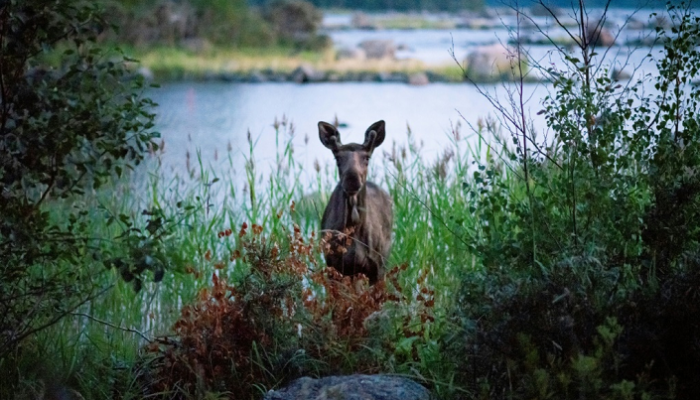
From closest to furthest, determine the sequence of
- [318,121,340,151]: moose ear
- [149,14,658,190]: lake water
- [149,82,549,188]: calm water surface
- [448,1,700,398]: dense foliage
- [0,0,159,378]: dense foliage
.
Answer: [448,1,700,398]: dense foliage
[0,0,159,378]: dense foliage
[318,121,340,151]: moose ear
[149,82,549,188]: calm water surface
[149,14,658,190]: lake water

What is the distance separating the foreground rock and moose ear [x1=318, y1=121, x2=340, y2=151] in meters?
1.20

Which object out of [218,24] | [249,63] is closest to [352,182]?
[249,63]

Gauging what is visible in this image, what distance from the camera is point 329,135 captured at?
4340mm

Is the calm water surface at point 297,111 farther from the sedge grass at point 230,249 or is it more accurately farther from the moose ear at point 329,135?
the moose ear at point 329,135

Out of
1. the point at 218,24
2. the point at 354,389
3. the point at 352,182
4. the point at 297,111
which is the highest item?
the point at 218,24

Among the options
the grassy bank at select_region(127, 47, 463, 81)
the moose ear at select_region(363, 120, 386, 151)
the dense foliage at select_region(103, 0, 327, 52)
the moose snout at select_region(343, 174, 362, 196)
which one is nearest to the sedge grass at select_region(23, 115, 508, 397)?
the moose snout at select_region(343, 174, 362, 196)

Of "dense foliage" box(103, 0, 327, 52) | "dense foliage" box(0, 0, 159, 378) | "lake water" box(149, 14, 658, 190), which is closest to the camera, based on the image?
"dense foliage" box(0, 0, 159, 378)

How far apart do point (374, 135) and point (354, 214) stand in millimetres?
348

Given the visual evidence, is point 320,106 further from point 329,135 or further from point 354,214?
point 354,214

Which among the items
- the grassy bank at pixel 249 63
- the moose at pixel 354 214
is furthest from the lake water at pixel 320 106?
the moose at pixel 354 214

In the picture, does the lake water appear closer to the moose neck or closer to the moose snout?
the moose neck

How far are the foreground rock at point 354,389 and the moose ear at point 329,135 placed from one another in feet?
3.95

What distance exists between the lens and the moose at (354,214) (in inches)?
163

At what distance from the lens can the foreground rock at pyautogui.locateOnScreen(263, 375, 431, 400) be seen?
317 centimetres
